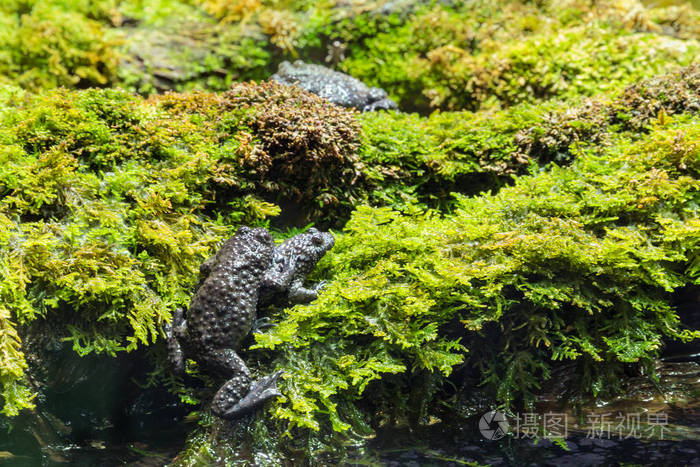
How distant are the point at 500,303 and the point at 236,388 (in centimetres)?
191

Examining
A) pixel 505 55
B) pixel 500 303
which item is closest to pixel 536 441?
pixel 500 303

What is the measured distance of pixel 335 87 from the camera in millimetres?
5660

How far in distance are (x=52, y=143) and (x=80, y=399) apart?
2108mm

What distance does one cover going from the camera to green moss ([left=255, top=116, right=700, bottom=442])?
10.6 ft

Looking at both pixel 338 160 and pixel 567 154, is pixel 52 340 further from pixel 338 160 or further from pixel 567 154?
pixel 567 154

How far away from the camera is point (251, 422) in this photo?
310 centimetres

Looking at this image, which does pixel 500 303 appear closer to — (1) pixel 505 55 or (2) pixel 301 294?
(2) pixel 301 294

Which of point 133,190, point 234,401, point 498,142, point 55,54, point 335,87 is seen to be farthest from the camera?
point 55,54

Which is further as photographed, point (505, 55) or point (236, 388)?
point (505, 55)

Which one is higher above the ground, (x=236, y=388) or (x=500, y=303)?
(x=500, y=303)

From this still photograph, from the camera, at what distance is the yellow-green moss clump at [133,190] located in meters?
3.14

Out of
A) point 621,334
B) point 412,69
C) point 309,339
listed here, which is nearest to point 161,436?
point 309,339

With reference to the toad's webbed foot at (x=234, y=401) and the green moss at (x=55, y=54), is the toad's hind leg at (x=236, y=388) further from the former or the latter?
the green moss at (x=55, y=54)

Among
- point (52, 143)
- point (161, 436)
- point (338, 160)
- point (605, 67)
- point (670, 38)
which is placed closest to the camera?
point (161, 436)
